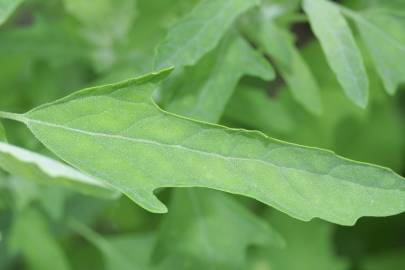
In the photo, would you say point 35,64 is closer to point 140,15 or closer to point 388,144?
point 140,15

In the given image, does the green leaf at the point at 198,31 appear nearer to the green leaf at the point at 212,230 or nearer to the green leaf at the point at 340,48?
the green leaf at the point at 340,48

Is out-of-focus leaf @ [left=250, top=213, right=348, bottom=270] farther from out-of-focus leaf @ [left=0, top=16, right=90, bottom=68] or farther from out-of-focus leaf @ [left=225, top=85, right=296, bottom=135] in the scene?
out-of-focus leaf @ [left=0, top=16, right=90, bottom=68]

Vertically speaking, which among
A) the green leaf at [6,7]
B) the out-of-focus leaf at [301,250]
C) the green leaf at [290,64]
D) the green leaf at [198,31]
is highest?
the green leaf at [6,7]

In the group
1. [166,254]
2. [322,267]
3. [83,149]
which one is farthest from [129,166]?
[322,267]

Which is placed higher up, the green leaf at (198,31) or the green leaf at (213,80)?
the green leaf at (198,31)

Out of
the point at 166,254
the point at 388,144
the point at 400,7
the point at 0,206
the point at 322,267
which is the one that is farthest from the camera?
the point at 388,144

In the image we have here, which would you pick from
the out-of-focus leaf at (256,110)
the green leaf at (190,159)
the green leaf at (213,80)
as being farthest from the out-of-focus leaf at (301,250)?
the green leaf at (190,159)

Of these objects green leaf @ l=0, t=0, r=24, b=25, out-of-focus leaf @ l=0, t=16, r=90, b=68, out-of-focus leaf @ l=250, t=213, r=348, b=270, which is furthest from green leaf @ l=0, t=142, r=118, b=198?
out-of-focus leaf @ l=250, t=213, r=348, b=270
